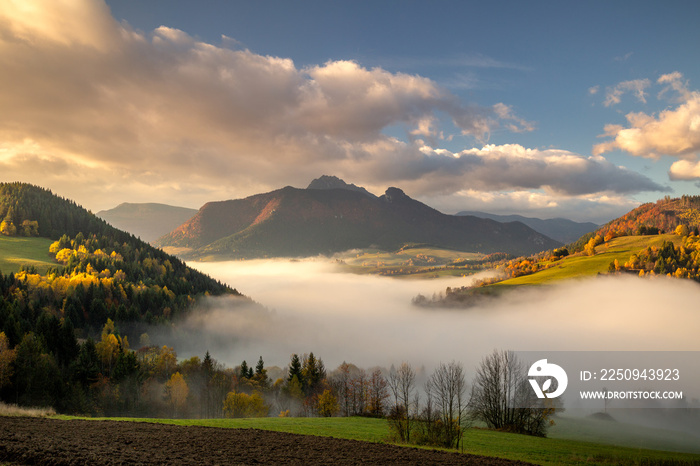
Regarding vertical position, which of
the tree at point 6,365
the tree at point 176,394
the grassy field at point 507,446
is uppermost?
the tree at point 6,365

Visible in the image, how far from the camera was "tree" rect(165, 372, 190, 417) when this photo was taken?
98188mm

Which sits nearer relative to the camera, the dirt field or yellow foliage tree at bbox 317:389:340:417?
the dirt field

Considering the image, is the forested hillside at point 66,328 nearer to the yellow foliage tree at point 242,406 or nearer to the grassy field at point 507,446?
the yellow foliage tree at point 242,406

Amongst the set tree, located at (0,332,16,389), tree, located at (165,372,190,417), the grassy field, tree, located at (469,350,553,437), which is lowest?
tree, located at (165,372,190,417)

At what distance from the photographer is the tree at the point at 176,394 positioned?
98.2m

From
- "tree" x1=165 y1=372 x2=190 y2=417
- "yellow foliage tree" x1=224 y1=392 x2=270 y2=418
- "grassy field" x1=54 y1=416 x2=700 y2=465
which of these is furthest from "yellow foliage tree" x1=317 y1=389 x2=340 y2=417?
"tree" x1=165 y1=372 x2=190 y2=417

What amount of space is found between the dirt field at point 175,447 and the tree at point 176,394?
63837mm

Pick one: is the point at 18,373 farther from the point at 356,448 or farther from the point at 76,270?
the point at 76,270

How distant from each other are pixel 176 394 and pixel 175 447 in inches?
3087

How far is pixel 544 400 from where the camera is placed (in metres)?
72.8

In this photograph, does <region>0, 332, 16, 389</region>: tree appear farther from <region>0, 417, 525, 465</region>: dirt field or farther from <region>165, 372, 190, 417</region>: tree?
<region>0, 417, 525, 465</region>: dirt field

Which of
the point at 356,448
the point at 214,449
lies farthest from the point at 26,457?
the point at 356,448

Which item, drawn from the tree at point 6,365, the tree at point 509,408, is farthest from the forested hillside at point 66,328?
the tree at point 509,408

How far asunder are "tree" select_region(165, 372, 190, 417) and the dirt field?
209 ft
